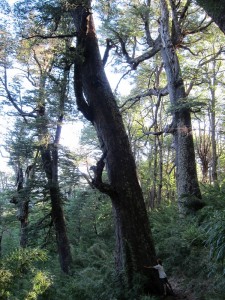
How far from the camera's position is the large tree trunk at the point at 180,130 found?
9.41m

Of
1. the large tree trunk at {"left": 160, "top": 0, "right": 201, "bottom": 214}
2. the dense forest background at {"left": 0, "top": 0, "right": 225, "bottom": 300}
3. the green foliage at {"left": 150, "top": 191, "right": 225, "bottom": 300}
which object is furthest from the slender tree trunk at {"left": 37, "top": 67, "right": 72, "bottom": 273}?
the large tree trunk at {"left": 160, "top": 0, "right": 201, "bottom": 214}

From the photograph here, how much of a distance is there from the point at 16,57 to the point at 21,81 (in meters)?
1.08

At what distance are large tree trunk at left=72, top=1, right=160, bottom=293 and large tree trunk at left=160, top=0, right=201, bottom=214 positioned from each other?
3.29m

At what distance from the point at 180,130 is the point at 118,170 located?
433 cm

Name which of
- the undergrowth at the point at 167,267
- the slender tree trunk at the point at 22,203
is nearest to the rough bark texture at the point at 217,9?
the undergrowth at the point at 167,267

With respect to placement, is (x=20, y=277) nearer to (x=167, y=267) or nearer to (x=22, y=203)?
(x=167, y=267)

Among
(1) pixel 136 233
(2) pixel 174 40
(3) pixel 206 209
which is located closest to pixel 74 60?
(1) pixel 136 233

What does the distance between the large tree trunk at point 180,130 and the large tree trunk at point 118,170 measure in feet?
10.8

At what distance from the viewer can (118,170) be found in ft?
20.9

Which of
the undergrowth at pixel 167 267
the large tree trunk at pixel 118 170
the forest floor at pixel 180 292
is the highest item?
the large tree trunk at pixel 118 170

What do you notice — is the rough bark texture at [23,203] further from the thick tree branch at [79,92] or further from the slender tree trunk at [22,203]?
the thick tree branch at [79,92]

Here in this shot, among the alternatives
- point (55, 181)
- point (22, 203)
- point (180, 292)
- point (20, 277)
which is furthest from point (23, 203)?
point (20, 277)

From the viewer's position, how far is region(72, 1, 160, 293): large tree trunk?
19.9 feet

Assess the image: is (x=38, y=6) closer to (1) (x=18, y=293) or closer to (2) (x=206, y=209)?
(1) (x=18, y=293)
